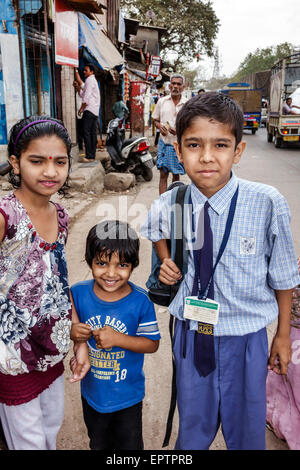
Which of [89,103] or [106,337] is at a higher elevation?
[89,103]

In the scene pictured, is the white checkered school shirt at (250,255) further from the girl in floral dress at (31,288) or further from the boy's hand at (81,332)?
the girl in floral dress at (31,288)

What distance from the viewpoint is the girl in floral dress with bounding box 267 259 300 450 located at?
155 centimetres

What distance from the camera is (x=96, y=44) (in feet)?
28.2

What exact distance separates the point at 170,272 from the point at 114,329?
32 cm

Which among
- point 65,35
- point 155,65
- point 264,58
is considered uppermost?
point 264,58

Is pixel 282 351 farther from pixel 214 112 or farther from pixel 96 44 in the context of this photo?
pixel 96 44

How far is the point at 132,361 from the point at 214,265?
1.71 feet

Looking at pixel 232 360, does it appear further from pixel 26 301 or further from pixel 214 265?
pixel 26 301

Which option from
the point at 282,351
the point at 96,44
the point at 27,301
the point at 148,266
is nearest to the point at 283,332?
the point at 282,351

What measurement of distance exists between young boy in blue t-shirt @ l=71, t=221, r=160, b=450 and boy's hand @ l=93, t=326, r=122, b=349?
2cm

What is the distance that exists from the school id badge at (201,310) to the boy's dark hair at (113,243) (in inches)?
11.7

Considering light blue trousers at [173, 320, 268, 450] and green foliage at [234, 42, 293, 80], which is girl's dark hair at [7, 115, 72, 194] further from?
green foliage at [234, 42, 293, 80]

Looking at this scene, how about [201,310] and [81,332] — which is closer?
[201,310]

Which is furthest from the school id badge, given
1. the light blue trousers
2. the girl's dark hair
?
the girl's dark hair
